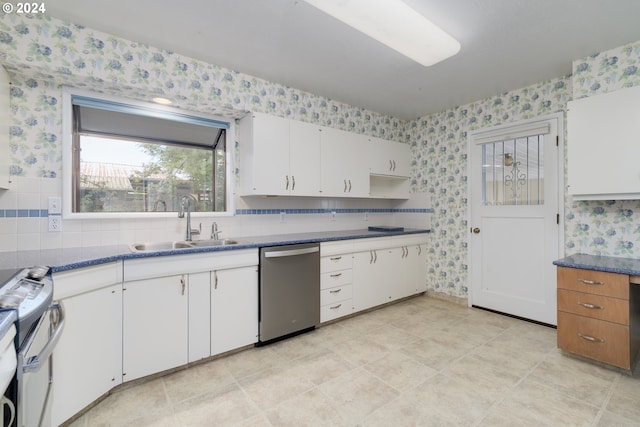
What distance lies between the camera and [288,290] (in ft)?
8.63

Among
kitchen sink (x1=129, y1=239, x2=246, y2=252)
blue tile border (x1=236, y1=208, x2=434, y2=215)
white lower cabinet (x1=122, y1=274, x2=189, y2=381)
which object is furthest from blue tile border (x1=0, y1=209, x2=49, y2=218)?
blue tile border (x1=236, y1=208, x2=434, y2=215)

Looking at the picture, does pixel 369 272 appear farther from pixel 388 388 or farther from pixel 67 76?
pixel 67 76

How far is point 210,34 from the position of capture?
86.2 inches

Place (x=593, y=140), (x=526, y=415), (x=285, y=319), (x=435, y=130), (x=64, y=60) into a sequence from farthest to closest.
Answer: (x=435, y=130), (x=285, y=319), (x=593, y=140), (x=64, y=60), (x=526, y=415)

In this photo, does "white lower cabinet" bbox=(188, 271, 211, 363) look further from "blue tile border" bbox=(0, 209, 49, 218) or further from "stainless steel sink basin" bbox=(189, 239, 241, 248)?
"blue tile border" bbox=(0, 209, 49, 218)

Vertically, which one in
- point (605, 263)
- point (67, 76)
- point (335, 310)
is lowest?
point (335, 310)

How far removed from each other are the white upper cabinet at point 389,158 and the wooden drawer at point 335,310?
1.65m

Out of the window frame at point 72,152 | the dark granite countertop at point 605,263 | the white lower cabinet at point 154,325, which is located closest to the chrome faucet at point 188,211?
the window frame at point 72,152

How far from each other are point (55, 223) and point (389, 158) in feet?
11.4

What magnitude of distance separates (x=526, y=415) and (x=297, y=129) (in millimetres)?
2829

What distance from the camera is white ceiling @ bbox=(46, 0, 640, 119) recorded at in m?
1.90

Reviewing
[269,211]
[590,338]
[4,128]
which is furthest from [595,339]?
[4,128]

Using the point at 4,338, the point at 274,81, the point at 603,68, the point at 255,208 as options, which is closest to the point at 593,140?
the point at 603,68

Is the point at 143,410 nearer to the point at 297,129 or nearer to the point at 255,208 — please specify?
the point at 255,208
